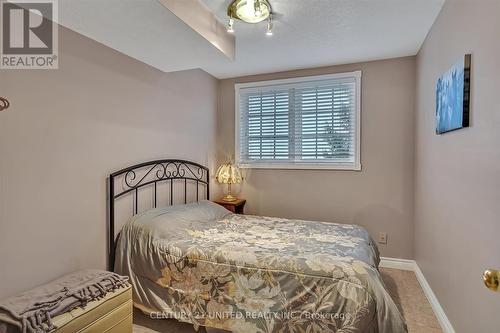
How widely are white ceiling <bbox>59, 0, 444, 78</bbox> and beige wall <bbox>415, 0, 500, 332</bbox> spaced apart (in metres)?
0.33

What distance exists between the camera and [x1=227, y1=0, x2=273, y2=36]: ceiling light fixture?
204 cm

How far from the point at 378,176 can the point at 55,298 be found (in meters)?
3.24

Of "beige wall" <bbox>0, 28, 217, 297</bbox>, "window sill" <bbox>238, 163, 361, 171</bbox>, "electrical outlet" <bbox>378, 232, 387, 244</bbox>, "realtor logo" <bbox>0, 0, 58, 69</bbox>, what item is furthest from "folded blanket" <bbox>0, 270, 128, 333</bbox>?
"electrical outlet" <bbox>378, 232, 387, 244</bbox>

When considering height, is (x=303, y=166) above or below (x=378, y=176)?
above

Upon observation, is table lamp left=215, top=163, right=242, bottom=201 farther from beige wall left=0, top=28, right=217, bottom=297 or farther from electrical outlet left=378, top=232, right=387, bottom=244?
electrical outlet left=378, top=232, right=387, bottom=244

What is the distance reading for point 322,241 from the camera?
2.23 m

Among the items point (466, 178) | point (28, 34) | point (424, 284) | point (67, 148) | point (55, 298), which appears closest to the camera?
point (55, 298)

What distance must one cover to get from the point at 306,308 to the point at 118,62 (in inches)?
96.5

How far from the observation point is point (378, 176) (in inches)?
129

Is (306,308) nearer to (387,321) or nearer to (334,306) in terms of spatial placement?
(334,306)

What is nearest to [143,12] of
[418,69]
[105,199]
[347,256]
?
[105,199]

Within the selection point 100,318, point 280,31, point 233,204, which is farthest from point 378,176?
point 100,318

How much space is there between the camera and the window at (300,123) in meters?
3.39

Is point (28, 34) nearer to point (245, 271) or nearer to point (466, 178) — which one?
point (245, 271)
